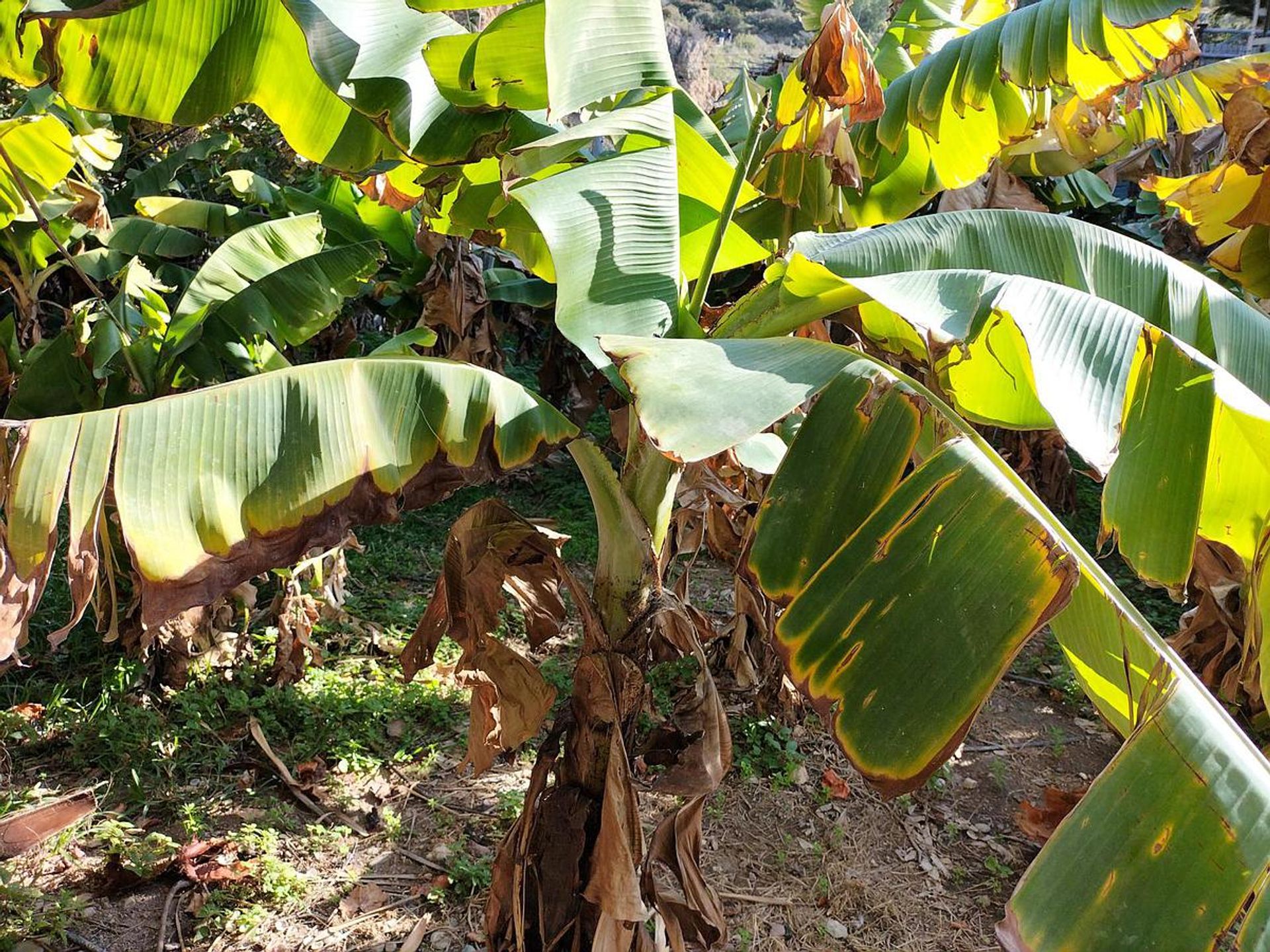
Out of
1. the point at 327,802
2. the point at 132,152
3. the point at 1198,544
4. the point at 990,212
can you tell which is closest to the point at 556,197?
the point at 990,212

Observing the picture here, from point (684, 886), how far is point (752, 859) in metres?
0.76

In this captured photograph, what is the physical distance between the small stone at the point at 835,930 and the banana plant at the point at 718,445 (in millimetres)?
488

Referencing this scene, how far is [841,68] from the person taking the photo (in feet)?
5.57

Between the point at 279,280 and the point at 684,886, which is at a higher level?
the point at 279,280

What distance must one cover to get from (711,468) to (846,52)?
0.95 metres

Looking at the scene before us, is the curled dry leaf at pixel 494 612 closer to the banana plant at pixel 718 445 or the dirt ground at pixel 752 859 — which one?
the banana plant at pixel 718 445

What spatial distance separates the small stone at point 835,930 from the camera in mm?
2520

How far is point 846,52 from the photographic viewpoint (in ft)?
5.52

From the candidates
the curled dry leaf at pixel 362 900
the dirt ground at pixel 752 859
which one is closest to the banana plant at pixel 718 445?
the dirt ground at pixel 752 859

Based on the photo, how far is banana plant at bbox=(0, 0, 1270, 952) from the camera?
3.40 feet

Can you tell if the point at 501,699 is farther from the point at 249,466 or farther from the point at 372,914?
the point at 249,466

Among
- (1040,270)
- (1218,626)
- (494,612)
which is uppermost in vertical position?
(1040,270)

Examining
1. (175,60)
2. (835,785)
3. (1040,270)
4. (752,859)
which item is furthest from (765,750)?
(175,60)

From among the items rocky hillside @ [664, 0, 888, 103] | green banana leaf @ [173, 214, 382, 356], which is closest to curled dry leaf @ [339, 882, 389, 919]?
green banana leaf @ [173, 214, 382, 356]
